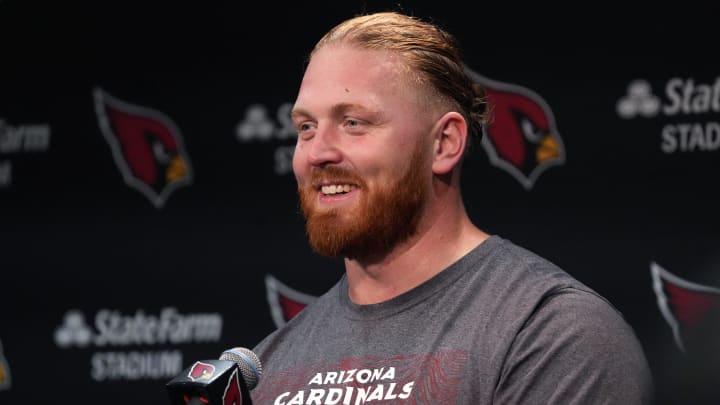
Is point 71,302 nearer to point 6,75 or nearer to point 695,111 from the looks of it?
point 6,75

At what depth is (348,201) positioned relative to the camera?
186 cm

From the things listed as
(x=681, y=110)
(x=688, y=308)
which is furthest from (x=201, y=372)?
(x=681, y=110)

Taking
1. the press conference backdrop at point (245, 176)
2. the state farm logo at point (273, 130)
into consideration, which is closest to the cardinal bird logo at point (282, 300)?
the press conference backdrop at point (245, 176)

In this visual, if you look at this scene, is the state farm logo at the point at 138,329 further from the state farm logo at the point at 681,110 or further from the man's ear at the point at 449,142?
the man's ear at the point at 449,142

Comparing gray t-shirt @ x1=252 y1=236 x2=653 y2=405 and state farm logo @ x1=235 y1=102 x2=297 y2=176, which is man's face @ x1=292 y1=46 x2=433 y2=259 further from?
state farm logo @ x1=235 y1=102 x2=297 y2=176

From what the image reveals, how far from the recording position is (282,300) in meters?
3.40

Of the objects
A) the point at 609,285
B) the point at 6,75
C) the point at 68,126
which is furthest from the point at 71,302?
the point at 609,285

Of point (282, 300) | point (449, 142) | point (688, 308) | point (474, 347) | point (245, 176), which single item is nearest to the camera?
point (474, 347)

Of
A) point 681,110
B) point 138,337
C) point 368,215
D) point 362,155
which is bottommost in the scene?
point 138,337

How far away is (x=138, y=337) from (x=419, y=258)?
70.7 inches

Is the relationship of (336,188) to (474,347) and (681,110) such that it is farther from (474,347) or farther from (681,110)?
(681,110)

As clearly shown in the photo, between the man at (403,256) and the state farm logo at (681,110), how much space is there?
1.22 meters

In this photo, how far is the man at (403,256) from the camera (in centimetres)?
165

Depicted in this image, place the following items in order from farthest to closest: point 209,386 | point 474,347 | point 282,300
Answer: point 282,300 → point 474,347 → point 209,386
